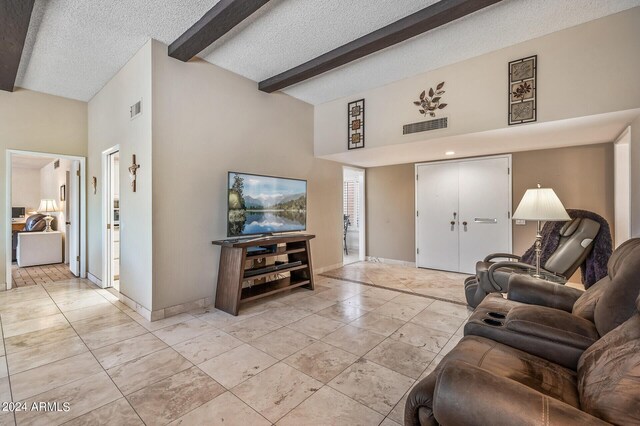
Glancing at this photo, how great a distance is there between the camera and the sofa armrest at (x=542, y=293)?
2072 mm

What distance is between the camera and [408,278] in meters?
5.01

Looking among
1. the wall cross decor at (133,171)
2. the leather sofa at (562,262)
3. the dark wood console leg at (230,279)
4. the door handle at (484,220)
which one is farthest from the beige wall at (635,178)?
the wall cross decor at (133,171)

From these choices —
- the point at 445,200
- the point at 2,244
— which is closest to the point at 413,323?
the point at 445,200

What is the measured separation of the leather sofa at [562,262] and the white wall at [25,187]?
1098 cm

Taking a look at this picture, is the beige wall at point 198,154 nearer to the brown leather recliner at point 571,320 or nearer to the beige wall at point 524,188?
the beige wall at point 524,188

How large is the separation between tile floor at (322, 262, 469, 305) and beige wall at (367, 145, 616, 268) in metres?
0.61

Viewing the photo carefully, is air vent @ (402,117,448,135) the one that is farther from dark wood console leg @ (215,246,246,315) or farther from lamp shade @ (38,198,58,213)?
lamp shade @ (38,198,58,213)

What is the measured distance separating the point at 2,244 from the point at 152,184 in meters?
3.11

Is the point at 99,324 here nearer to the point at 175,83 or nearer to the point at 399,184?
the point at 175,83

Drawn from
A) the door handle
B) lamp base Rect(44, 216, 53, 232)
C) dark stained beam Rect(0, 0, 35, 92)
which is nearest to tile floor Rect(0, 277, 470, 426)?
the door handle

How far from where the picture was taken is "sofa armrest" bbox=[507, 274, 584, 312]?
2072 millimetres

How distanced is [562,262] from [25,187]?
39.0ft

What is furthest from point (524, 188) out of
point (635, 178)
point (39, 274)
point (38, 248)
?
point (38, 248)

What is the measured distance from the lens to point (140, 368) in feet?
7.38
